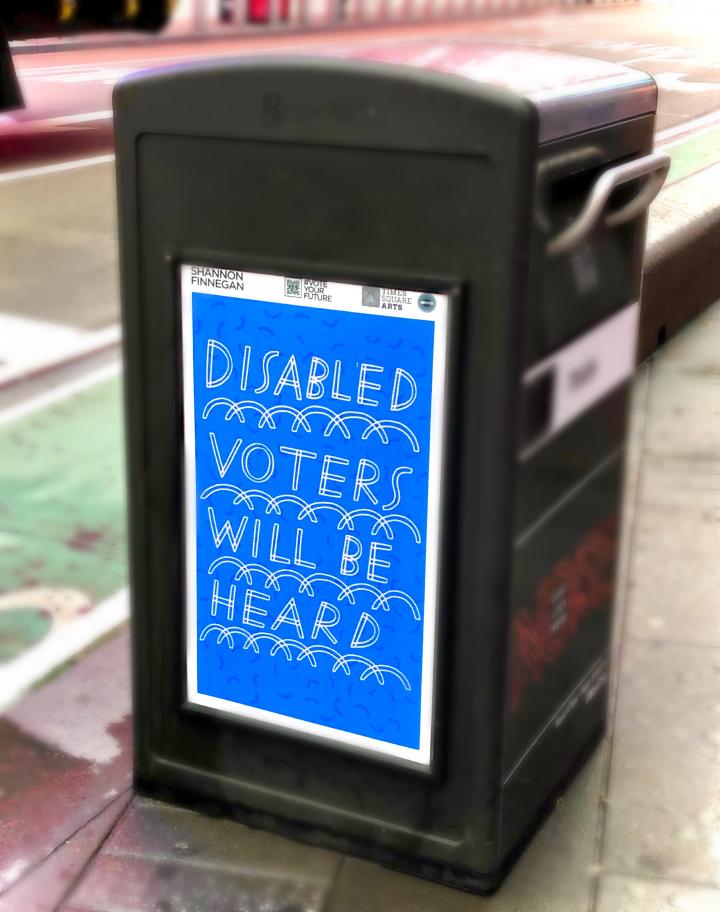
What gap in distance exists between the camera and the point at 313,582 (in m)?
2.45

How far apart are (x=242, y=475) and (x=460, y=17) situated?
131 ft

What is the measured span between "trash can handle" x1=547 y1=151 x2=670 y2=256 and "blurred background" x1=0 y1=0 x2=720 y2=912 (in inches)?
28.9

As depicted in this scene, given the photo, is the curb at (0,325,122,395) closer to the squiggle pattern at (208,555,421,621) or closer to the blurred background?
the blurred background

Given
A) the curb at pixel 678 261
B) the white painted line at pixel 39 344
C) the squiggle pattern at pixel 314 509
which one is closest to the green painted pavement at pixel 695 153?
the curb at pixel 678 261

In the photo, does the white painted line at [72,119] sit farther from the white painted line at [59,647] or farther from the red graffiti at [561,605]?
the red graffiti at [561,605]

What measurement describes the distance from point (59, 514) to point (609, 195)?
2915 millimetres

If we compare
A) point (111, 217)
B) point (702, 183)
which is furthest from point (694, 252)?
point (111, 217)

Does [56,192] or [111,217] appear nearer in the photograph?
[111,217]

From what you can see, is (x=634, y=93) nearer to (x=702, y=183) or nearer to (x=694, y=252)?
(x=694, y=252)

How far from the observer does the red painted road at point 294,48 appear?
53.9ft

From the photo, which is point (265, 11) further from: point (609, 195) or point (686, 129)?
point (609, 195)

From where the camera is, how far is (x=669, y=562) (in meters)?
4.20

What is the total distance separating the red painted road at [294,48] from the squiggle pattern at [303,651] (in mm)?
3236

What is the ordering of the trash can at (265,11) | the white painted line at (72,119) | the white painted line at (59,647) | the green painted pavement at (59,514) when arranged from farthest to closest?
the trash can at (265,11) → the white painted line at (72,119) → the green painted pavement at (59,514) → the white painted line at (59,647)
